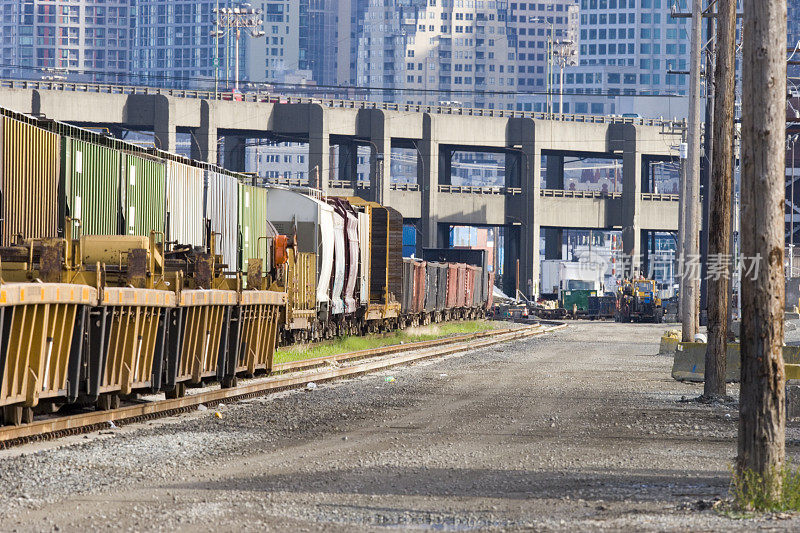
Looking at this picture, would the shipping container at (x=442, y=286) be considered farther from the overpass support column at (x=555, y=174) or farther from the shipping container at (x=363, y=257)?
the overpass support column at (x=555, y=174)

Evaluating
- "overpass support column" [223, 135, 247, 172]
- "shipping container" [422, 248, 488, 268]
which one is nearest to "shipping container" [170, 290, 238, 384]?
"shipping container" [422, 248, 488, 268]

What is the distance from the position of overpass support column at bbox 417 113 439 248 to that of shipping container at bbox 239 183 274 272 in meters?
61.2

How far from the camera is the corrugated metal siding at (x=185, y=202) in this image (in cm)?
2398

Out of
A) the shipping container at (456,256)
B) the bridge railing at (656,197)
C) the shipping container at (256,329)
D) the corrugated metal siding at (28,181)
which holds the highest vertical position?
the bridge railing at (656,197)

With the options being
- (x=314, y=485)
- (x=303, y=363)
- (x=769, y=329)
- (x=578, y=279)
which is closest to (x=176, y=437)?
(x=314, y=485)

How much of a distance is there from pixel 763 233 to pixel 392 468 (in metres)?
4.12

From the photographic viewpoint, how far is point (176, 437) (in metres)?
13.0

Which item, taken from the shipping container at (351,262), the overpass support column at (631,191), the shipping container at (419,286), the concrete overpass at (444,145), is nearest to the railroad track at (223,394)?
the shipping container at (351,262)

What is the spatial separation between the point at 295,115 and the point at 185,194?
64817 mm

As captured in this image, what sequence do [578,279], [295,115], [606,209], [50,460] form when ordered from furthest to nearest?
[578,279] → [606,209] → [295,115] → [50,460]

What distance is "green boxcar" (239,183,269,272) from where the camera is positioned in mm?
28492

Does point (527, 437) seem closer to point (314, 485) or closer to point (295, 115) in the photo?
point (314, 485)

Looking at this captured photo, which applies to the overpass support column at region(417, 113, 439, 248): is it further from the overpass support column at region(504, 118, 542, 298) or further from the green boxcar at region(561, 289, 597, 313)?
the green boxcar at region(561, 289, 597, 313)

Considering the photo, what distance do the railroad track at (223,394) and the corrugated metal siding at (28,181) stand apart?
9.82 feet
